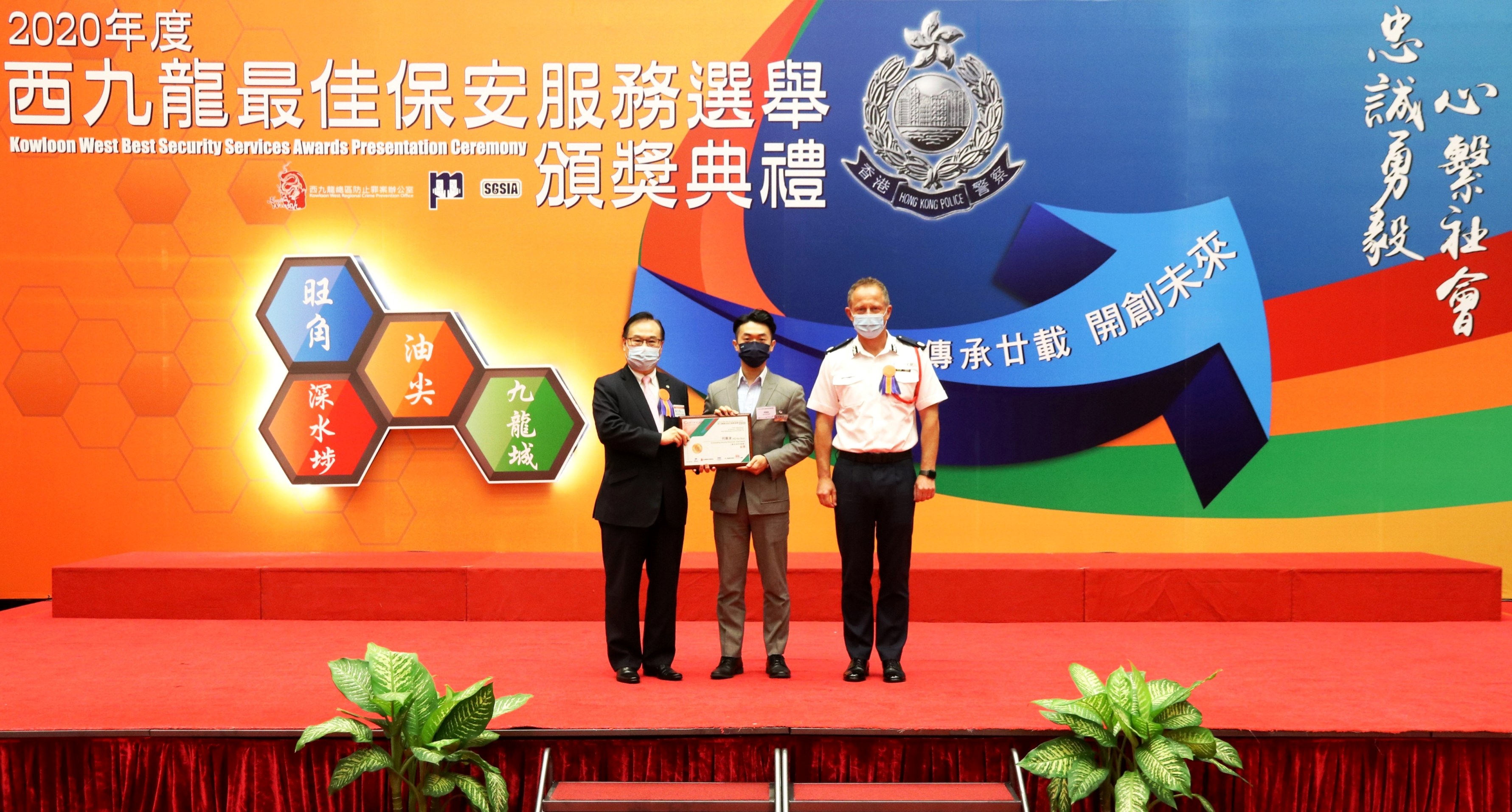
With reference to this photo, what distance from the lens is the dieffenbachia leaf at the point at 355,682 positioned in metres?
2.66

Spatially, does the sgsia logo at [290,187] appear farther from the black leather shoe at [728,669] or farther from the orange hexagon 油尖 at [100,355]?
the black leather shoe at [728,669]

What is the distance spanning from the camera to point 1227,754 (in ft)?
8.79

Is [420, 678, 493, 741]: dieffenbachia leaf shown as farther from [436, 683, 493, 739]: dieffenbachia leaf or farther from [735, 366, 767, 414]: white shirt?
[735, 366, 767, 414]: white shirt

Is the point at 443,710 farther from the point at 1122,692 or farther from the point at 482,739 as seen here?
the point at 1122,692

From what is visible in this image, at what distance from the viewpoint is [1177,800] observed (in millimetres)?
2795

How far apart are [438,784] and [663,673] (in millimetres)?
940

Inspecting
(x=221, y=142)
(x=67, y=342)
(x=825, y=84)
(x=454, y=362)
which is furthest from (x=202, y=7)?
(x=825, y=84)

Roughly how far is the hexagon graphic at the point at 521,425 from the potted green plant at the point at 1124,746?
300cm

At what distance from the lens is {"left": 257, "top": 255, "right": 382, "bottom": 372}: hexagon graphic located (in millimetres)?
5168

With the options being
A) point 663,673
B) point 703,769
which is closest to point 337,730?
point 703,769

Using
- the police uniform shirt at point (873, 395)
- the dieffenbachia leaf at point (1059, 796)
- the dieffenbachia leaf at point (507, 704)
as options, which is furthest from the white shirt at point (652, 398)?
the dieffenbachia leaf at point (1059, 796)

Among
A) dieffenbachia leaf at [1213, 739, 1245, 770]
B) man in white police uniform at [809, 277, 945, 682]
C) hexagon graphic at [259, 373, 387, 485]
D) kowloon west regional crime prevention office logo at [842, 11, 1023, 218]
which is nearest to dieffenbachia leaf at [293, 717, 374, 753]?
man in white police uniform at [809, 277, 945, 682]

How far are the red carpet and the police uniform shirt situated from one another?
2.52 feet

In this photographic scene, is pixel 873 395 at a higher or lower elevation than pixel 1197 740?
higher
